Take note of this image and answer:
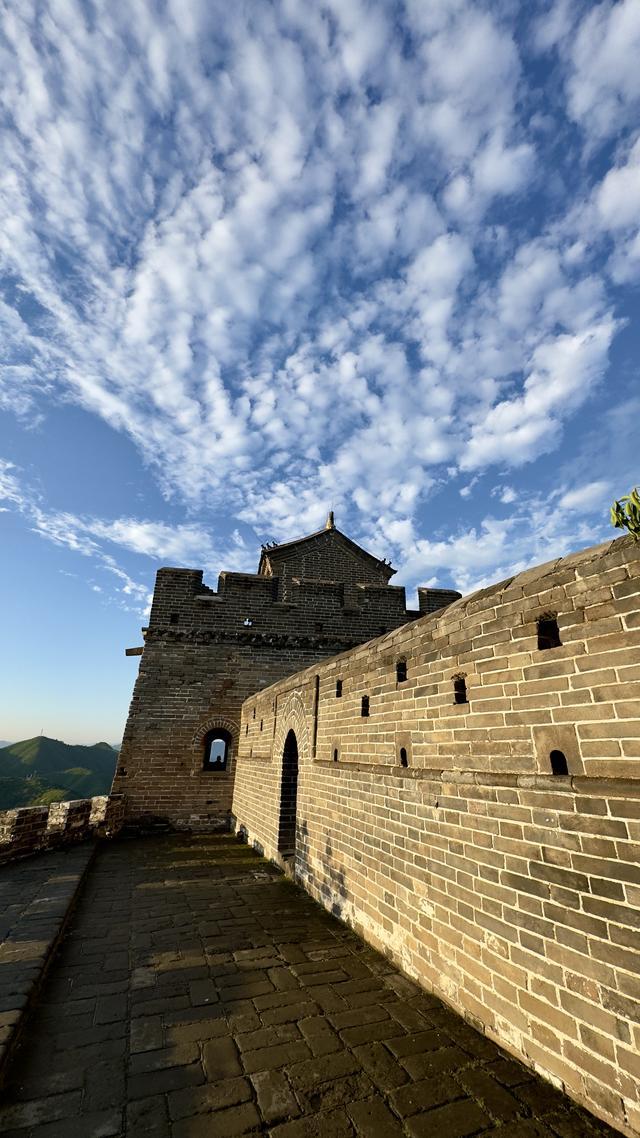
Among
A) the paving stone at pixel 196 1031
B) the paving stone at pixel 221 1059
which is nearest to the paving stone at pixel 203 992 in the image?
the paving stone at pixel 196 1031

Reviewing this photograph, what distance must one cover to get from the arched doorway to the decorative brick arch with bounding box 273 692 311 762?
0.16 metres

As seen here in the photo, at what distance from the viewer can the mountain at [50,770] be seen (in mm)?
43688

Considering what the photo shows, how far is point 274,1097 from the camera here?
2.60 meters

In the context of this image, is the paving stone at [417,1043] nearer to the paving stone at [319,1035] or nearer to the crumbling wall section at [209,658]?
the paving stone at [319,1035]

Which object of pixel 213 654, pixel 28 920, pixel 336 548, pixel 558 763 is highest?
pixel 336 548

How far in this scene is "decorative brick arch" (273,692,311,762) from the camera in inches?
300

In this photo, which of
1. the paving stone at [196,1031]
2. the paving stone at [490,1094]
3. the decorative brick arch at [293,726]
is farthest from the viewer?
the decorative brick arch at [293,726]

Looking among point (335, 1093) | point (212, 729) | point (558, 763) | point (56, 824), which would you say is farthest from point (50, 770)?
point (558, 763)

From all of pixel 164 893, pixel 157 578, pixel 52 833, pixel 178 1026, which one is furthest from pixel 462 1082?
pixel 157 578

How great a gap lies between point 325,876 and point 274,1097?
145 inches

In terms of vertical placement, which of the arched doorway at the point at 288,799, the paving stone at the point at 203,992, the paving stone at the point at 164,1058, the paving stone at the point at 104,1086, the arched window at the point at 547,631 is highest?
the arched window at the point at 547,631

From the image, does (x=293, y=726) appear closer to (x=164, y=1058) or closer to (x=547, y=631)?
(x=164, y=1058)

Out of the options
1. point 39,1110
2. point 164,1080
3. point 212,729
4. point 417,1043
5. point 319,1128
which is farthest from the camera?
point 212,729

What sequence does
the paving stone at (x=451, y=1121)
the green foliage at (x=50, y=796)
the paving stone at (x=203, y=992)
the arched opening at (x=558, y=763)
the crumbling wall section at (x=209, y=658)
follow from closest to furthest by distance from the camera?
the paving stone at (x=451, y=1121), the arched opening at (x=558, y=763), the paving stone at (x=203, y=992), the crumbling wall section at (x=209, y=658), the green foliage at (x=50, y=796)
